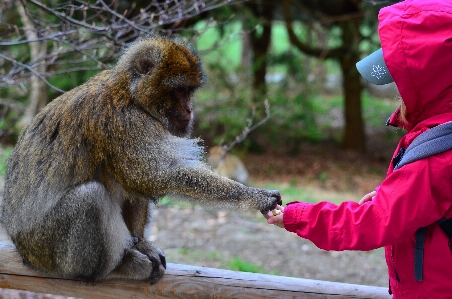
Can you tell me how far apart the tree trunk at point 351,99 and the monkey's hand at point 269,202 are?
9.27 metres

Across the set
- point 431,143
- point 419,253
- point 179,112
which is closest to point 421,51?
point 431,143

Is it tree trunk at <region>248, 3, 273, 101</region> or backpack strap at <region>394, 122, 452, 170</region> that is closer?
backpack strap at <region>394, 122, 452, 170</region>

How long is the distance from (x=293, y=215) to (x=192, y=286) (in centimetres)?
107

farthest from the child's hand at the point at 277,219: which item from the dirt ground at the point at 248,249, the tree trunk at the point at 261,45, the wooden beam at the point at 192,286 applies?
the tree trunk at the point at 261,45

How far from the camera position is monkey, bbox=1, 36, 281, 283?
3.30m

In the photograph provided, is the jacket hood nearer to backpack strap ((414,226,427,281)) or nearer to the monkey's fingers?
backpack strap ((414,226,427,281))

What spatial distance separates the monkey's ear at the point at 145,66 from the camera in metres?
3.59

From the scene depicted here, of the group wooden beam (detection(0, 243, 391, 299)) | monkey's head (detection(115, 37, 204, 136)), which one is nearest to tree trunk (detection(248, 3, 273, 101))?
monkey's head (detection(115, 37, 204, 136))

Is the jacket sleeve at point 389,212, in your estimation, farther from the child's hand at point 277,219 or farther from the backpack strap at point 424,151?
the child's hand at point 277,219

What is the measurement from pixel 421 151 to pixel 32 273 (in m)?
2.61

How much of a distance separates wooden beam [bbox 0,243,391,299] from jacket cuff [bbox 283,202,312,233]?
2.57 feet

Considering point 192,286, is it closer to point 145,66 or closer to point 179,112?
point 179,112

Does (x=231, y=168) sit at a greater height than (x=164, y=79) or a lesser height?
lesser

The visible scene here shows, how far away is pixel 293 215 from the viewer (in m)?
2.72
